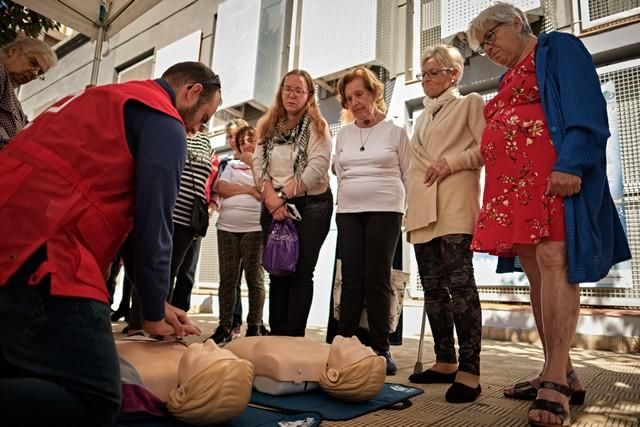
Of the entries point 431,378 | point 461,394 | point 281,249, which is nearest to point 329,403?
point 461,394

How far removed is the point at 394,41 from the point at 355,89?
3.76m

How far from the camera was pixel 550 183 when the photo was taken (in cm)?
148

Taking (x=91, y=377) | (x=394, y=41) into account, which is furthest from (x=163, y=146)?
(x=394, y=41)

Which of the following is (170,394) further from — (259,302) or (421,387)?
(259,302)

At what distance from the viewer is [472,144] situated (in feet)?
6.63

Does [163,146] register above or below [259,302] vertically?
above

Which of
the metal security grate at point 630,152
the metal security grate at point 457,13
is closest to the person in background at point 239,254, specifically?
the metal security grate at point 630,152

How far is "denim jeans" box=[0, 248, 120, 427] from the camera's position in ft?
2.91

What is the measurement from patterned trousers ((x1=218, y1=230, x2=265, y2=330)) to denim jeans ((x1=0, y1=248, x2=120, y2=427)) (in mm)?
2002

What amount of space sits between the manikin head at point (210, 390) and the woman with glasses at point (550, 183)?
89 cm

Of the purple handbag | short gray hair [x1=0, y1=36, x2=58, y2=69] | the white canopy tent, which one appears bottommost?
the purple handbag

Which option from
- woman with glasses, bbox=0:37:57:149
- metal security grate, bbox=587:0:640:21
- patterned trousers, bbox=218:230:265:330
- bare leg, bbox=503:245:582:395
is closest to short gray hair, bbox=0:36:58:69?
woman with glasses, bbox=0:37:57:149

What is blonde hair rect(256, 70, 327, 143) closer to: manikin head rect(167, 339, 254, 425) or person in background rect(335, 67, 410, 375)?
person in background rect(335, 67, 410, 375)

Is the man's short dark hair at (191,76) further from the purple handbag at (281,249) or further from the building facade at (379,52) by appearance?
the building facade at (379,52)
